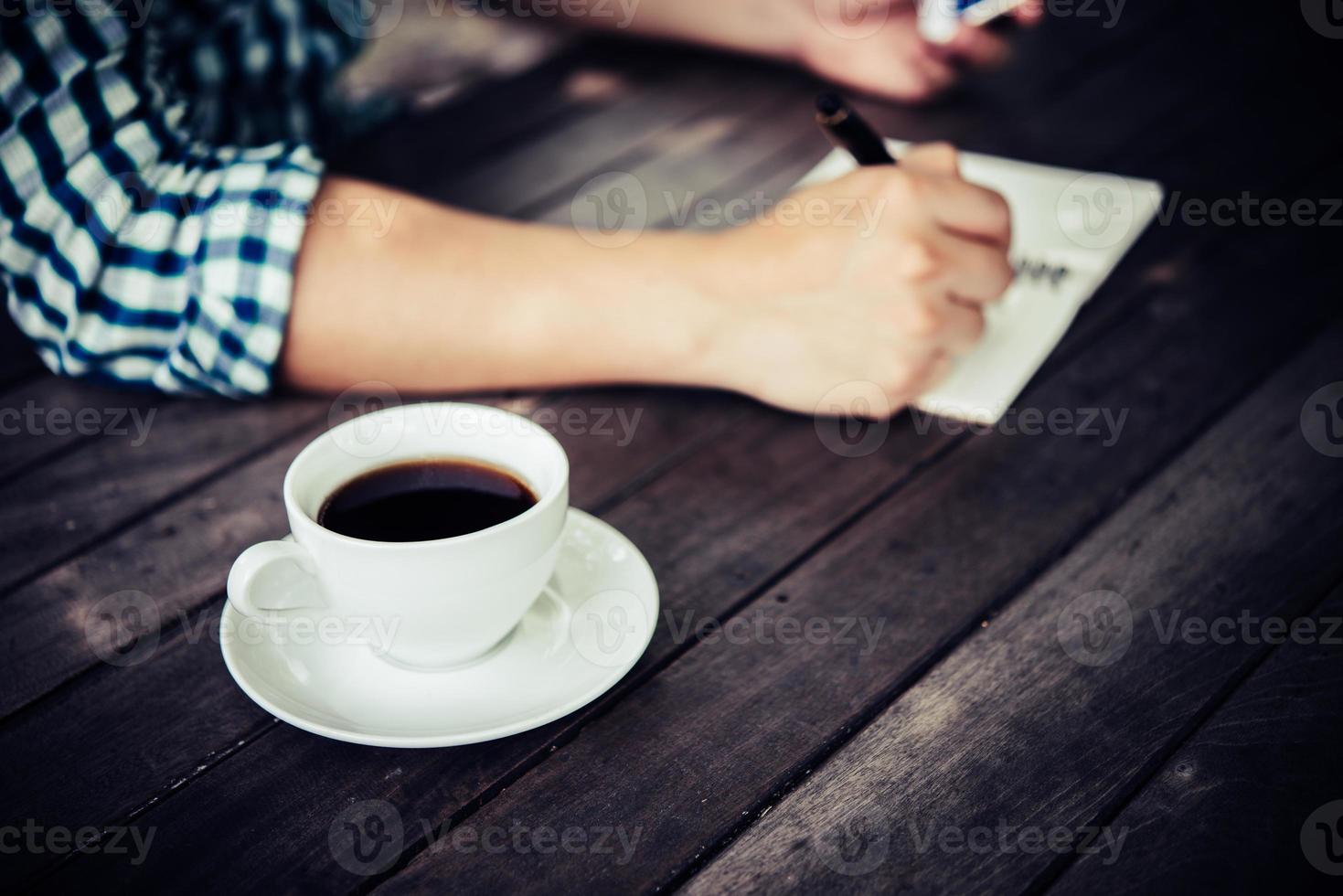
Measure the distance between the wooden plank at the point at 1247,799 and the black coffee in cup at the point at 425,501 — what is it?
349mm

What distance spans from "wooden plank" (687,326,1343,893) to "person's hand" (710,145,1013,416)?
0.65 ft

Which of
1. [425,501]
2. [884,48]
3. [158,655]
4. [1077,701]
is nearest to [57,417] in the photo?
[158,655]

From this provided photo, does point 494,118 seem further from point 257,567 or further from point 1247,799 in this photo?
point 1247,799

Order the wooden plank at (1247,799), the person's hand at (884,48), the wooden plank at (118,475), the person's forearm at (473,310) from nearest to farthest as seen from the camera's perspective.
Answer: the wooden plank at (1247,799) < the wooden plank at (118,475) < the person's forearm at (473,310) < the person's hand at (884,48)

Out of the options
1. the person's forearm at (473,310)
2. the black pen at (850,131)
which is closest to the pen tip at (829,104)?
the black pen at (850,131)

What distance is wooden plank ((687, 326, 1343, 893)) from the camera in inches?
21.4

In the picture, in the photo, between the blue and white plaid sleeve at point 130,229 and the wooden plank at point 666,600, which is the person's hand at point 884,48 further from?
the blue and white plaid sleeve at point 130,229

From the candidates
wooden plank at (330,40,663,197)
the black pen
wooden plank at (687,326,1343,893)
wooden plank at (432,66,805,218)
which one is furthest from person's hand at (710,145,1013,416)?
wooden plank at (330,40,663,197)

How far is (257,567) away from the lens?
1.88 feet

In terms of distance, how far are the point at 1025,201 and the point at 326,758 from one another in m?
0.83

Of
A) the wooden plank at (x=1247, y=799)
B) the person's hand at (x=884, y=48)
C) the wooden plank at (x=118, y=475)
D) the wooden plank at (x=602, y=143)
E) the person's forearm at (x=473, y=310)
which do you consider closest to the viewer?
the wooden plank at (x=1247, y=799)

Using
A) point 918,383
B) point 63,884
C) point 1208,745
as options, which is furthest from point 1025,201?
point 63,884

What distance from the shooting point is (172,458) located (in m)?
0.82

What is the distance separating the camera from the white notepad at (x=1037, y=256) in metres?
0.88
